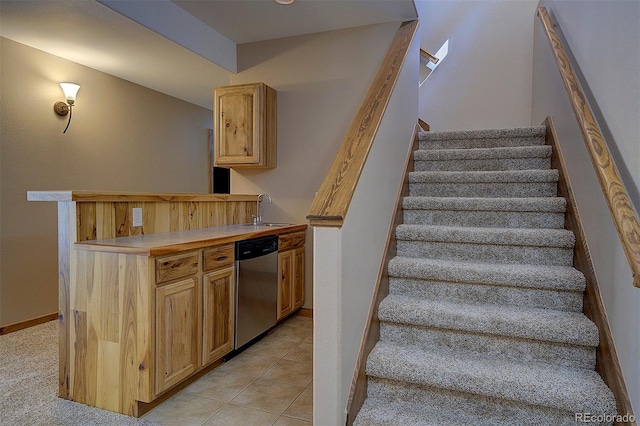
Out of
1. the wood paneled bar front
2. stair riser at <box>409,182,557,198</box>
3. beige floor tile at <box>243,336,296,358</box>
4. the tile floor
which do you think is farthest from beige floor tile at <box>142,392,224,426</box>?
stair riser at <box>409,182,557,198</box>

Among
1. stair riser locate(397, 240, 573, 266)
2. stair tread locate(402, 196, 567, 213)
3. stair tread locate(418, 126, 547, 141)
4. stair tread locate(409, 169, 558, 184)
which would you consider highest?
stair tread locate(418, 126, 547, 141)

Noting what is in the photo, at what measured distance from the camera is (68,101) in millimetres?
3535

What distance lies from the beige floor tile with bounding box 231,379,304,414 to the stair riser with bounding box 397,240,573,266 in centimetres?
107

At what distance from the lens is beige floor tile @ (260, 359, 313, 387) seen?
2.34 metres

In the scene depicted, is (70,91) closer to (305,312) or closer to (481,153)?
(305,312)

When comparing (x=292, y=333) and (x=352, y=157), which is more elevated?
(x=352, y=157)

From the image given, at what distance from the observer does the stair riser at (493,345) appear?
160 cm

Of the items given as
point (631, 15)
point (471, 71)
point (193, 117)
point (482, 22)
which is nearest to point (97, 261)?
point (631, 15)

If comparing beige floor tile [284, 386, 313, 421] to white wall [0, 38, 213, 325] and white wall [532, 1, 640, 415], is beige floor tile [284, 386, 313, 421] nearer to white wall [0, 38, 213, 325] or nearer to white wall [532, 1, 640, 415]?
white wall [532, 1, 640, 415]

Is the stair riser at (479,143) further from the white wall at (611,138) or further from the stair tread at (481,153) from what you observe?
the white wall at (611,138)

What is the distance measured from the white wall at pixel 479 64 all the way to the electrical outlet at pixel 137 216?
3.47 meters

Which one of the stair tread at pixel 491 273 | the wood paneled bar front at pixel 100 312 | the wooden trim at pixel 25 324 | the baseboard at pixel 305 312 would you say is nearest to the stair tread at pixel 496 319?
the stair tread at pixel 491 273

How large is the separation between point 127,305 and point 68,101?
103 inches

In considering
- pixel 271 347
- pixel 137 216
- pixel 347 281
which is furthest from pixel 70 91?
pixel 347 281
